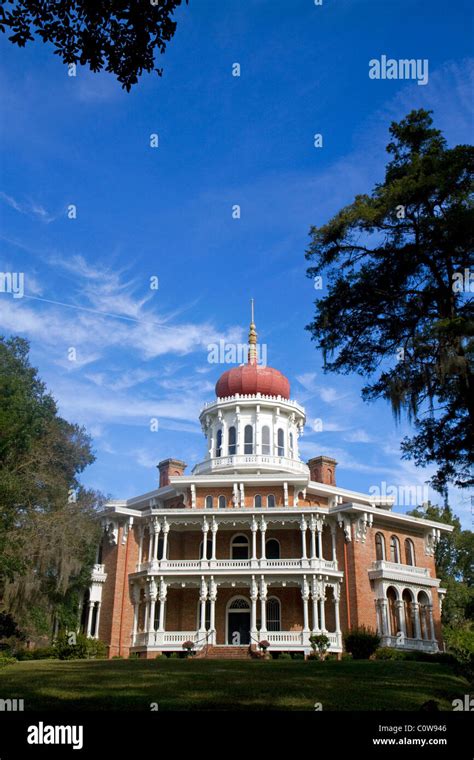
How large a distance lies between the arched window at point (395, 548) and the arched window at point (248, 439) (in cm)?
1120

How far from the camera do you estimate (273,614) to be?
42.3 m

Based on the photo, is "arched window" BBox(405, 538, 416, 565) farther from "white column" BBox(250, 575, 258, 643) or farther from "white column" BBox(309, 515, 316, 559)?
"white column" BBox(250, 575, 258, 643)

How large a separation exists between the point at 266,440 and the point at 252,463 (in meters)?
2.87

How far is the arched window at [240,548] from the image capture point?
1733 inches

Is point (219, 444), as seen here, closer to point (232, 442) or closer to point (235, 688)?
point (232, 442)

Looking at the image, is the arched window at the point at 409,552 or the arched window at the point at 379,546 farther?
the arched window at the point at 409,552

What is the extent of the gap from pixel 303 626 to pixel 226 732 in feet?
105

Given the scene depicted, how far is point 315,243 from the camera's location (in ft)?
66.0

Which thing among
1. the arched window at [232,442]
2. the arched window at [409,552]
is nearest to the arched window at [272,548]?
the arched window at [232,442]

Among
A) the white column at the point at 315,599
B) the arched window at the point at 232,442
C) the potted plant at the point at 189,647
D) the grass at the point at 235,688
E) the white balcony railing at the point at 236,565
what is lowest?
the grass at the point at 235,688

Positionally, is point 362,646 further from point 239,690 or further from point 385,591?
point 239,690

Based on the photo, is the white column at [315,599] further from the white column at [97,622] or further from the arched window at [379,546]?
the white column at [97,622]

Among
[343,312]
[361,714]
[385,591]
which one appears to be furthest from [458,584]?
[361,714]

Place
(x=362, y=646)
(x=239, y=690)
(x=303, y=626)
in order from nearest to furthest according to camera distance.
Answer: (x=239, y=690) < (x=362, y=646) < (x=303, y=626)
